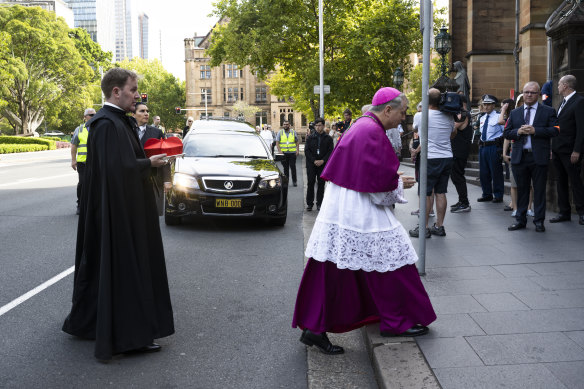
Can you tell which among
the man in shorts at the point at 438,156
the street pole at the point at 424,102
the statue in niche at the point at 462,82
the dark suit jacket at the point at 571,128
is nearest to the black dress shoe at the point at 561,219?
the dark suit jacket at the point at 571,128

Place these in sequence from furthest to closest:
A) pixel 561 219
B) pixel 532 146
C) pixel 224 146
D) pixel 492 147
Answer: pixel 492 147 → pixel 224 146 → pixel 561 219 → pixel 532 146

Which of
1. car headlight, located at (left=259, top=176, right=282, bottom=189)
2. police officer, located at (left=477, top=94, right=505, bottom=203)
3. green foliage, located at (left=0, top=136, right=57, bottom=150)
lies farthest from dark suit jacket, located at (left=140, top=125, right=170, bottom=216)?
green foliage, located at (left=0, top=136, right=57, bottom=150)

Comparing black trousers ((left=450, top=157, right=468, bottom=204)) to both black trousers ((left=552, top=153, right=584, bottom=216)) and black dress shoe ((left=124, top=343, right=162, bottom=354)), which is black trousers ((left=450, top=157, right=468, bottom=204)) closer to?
black trousers ((left=552, top=153, right=584, bottom=216))

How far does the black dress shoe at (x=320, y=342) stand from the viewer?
166 inches

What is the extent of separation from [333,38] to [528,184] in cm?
2942

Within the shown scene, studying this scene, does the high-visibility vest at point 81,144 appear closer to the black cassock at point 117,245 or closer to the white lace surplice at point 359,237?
the black cassock at point 117,245

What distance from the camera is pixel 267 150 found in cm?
1130

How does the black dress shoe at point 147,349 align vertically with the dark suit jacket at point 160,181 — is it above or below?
below

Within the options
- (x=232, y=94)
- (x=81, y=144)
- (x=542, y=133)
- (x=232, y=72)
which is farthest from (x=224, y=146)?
(x=232, y=72)

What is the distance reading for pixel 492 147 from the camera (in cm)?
1155

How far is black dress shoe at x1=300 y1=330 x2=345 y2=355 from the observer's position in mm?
4227

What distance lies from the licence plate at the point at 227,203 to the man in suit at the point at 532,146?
4005mm

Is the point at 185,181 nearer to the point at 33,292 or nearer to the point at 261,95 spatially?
the point at 33,292

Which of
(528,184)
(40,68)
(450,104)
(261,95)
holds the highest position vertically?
(261,95)
